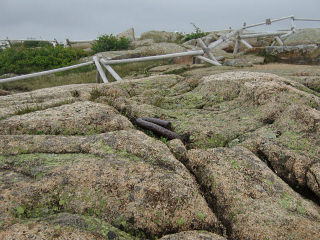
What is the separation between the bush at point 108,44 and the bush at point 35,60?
156 inches

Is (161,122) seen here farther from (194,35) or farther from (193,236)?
(194,35)

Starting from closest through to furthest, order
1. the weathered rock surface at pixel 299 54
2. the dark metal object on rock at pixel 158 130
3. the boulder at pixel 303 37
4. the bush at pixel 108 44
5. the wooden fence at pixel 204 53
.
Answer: the dark metal object on rock at pixel 158 130, the wooden fence at pixel 204 53, the weathered rock surface at pixel 299 54, the boulder at pixel 303 37, the bush at pixel 108 44

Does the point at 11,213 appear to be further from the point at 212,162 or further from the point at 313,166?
the point at 313,166

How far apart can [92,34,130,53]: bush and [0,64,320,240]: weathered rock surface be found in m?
24.8

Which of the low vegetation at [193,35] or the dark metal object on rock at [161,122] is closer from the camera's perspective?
the dark metal object on rock at [161,122]

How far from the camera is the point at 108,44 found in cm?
3052

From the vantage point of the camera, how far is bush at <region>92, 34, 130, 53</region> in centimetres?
3003

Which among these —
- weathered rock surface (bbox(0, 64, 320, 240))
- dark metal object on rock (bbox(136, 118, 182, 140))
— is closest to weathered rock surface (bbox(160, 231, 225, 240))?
weathered rock surface (bbox(0, 64, 320, 240))

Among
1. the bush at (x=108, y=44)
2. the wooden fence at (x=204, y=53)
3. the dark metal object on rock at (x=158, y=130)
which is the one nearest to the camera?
the dark metal object on rock at (x=158, y=130)

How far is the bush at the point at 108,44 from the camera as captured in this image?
30.0 meters

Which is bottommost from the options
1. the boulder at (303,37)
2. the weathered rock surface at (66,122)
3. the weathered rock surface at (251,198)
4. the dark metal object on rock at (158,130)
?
the boulder at (303,37)

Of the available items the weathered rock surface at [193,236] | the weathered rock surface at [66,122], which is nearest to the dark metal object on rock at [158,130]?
the weathered rock surface at [66,122]

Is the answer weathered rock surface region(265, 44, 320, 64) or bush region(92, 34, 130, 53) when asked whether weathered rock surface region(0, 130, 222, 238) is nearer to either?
weathered rock surface region(265, 44, 320, 64)

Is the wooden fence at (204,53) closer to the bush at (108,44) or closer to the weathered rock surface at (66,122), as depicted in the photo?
Result: the weathered rock surface at (66,122)
